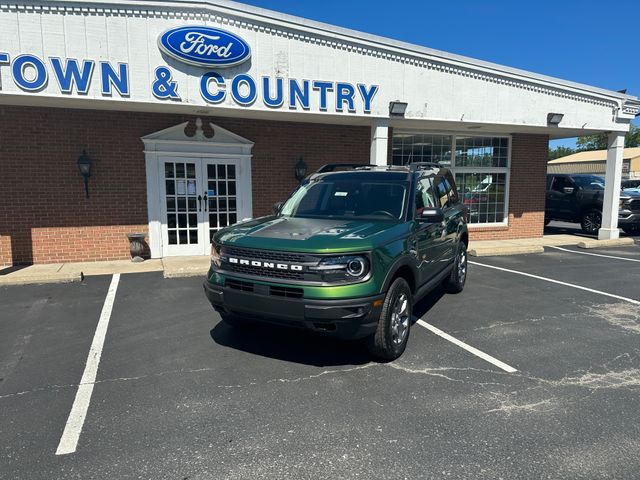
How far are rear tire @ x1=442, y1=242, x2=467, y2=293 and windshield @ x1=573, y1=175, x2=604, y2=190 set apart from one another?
10487 millimetres

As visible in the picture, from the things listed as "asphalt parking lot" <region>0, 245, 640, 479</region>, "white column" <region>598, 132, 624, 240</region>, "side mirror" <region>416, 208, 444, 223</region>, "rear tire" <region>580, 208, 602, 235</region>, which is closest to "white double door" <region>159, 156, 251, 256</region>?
"asphalt parking lot" <region>0, 245, 640, 479</region>

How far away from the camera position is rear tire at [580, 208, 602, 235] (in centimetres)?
1485

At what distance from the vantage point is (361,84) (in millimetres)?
9062

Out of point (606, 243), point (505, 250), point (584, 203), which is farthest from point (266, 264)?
point (584, 203)

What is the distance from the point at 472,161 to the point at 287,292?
10276mm

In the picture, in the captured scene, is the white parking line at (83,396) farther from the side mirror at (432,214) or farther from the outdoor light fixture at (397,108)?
the outdoor light fixture at (397,108)

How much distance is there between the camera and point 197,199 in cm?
974

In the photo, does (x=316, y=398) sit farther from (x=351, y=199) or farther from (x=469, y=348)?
(x=351, y=199)

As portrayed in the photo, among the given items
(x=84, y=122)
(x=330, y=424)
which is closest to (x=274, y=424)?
(x=330, y=424)

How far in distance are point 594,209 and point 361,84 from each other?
33.8 feet

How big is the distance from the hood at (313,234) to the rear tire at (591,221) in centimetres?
1316

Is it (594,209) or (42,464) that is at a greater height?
(594,209)

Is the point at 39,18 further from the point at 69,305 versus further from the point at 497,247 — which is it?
the point at 497,247

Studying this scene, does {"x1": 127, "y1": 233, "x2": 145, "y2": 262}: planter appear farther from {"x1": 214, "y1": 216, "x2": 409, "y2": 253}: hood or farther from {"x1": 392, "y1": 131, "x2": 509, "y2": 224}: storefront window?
{"x1": 392, "y1": 131, "x2": 509, "y2": 224}: storefront window
